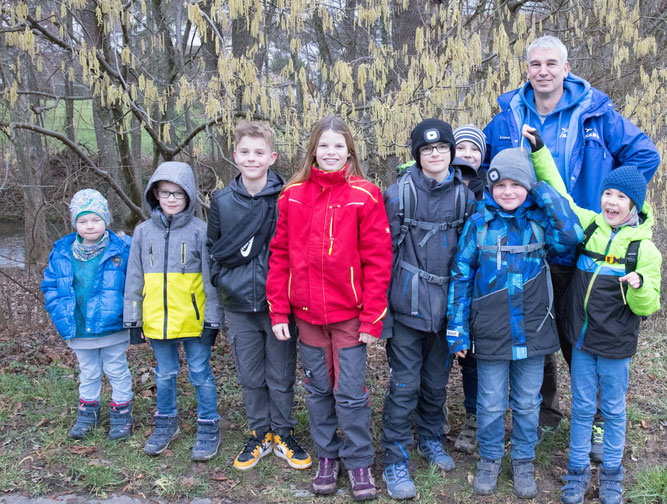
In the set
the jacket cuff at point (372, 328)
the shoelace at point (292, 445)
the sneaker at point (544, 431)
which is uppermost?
the jacket cuff at point (372, 328)

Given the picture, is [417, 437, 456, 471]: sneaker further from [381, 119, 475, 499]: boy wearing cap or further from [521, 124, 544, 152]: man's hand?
[521, 124, 544, 152]: man's hand

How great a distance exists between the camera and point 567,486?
10.3 feet

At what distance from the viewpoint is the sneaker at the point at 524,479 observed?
316cm

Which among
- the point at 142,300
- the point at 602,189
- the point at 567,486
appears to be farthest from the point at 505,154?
the point at 142,300

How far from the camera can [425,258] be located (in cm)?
314

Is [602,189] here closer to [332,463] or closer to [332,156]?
[332,156]

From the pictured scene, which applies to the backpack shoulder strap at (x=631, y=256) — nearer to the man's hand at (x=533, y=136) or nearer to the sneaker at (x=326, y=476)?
the man's hand at (x=533, y=136)

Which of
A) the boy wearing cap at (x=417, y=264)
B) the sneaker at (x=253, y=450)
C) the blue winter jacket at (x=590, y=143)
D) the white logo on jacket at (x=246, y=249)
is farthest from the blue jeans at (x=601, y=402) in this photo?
the white logo on jacket at (x=246, y=249)

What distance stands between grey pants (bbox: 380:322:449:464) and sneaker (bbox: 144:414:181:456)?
1436 mm

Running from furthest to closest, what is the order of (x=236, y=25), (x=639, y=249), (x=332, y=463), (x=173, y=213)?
(x=236, y=25), (x=173, y=213), (x=332, y=463), (x=639, y=249)

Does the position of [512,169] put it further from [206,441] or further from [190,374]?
[206,441]

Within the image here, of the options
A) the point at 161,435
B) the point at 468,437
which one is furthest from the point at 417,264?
the point at 161,435

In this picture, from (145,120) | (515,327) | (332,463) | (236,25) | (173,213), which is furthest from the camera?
(236,25)

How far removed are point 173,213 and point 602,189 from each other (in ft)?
8.15
